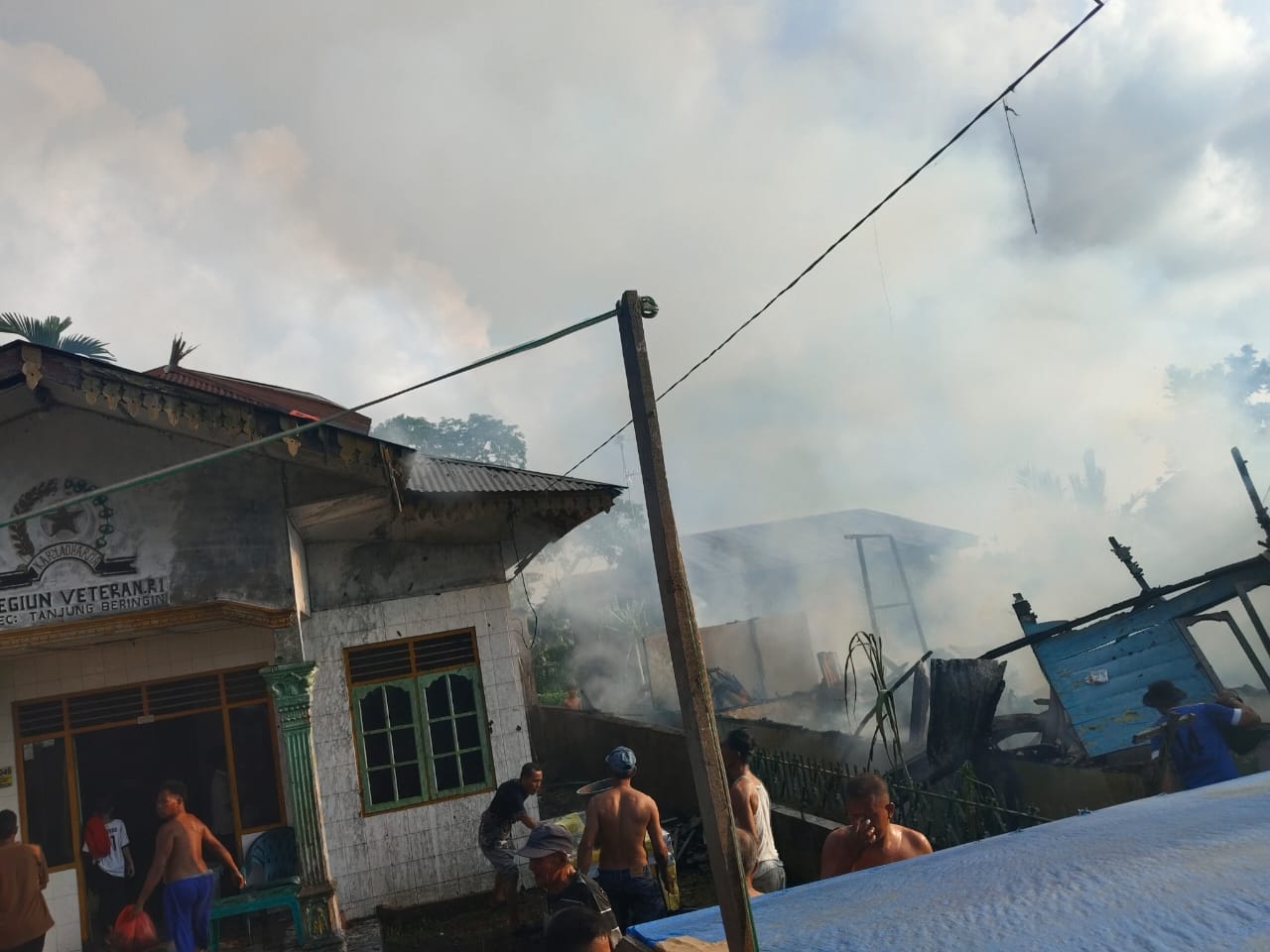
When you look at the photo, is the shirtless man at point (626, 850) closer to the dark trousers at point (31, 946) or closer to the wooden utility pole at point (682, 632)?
the wooden utility pole at point (682, 632)

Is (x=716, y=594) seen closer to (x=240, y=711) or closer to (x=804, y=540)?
(x=804, y=540)

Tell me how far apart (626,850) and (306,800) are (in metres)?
3.55

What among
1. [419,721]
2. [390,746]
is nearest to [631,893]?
[419,721]

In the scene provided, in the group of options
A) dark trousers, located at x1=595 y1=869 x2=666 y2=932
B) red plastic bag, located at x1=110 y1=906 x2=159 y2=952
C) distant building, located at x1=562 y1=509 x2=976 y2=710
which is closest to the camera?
dark trousers, located at x1=595 y1=869 x2=666 y2=932

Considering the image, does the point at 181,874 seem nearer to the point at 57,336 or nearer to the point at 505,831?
the point at 505,831

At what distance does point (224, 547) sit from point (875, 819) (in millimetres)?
6096

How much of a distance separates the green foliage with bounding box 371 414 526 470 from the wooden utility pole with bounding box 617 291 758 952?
36.2 m

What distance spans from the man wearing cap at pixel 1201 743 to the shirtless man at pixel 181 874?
8.40 meters

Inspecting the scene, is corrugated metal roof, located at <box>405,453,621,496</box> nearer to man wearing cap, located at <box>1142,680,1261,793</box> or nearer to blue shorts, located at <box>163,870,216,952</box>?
blue shorts, located at <box>163,870,216,952</box>

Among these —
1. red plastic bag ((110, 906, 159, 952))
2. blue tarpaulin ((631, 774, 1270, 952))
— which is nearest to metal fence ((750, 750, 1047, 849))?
blue tarpaulin ((631, 774, 1270, 952))

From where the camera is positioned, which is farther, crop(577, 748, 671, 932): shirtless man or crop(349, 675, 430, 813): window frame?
crop(349, 675, 430, 813): window frame

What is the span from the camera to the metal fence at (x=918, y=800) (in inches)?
276

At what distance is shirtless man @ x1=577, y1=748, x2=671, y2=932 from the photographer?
6051mm

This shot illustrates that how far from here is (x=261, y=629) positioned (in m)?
10.0
